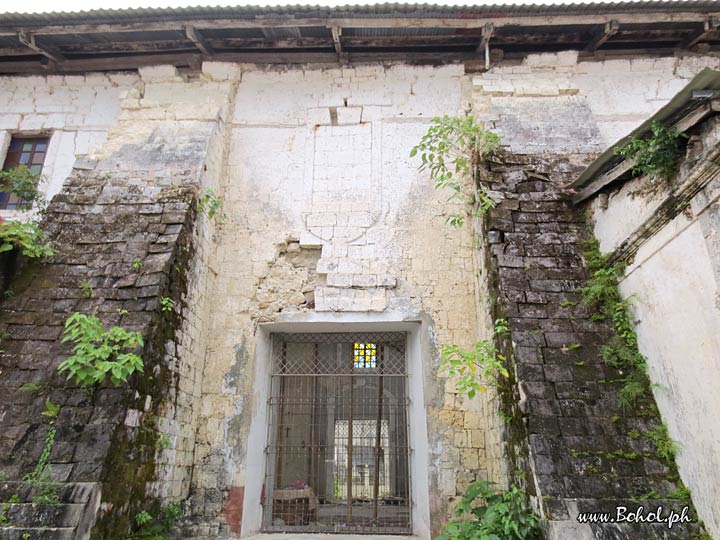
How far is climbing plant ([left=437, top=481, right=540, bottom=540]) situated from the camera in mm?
3492

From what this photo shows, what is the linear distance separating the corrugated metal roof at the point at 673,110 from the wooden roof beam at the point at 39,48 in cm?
715

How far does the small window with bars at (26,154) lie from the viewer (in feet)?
21.8

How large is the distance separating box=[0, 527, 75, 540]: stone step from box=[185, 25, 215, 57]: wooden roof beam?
5.69 m

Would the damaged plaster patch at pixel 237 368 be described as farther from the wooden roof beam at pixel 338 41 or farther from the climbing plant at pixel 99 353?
the wooden roof beam at pixel 338 41

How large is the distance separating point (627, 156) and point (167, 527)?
5.34 metres

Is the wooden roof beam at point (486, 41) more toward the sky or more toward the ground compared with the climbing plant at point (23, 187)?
more toward the sky

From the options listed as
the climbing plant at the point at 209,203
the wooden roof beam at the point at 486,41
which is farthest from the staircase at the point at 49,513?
the wooden roof beam at the point at 486,41

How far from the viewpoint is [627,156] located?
161 inches

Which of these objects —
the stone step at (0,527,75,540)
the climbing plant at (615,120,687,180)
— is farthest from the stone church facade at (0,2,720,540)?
the climbing plant at (615,120,687,180)

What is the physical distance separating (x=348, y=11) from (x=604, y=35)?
11.0 ft

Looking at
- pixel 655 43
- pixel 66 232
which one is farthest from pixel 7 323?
pixel 655 43

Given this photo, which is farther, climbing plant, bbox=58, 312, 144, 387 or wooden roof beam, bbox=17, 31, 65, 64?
wooden roof beam, bbox=17, 31, 65, 64

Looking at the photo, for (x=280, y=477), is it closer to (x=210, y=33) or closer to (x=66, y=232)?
(x=66, y=232)

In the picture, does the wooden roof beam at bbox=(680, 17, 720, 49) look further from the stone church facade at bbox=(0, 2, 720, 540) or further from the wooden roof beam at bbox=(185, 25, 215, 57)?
the wooden roof beam at bbox=(185, 25, 215, 57)
